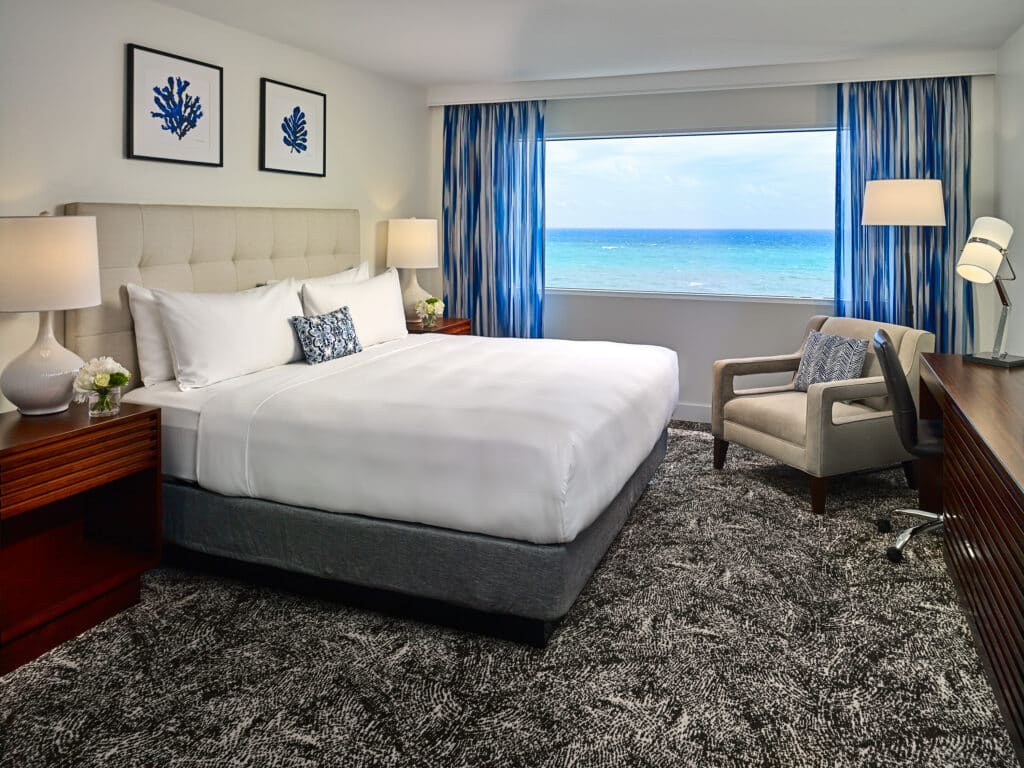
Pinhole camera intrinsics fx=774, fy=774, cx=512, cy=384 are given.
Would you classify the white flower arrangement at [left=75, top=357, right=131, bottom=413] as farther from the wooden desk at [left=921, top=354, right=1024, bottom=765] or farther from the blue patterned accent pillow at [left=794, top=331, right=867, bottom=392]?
the blue patterned accent pillow at [left=794, top=331, right=867, bottom=392]

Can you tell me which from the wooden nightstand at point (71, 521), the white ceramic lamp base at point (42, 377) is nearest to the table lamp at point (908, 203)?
the wooden nightstand at point (71, 521)

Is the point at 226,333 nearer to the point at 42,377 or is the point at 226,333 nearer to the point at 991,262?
the point at 42,377

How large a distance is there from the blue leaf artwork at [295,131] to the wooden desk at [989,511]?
3.61 m

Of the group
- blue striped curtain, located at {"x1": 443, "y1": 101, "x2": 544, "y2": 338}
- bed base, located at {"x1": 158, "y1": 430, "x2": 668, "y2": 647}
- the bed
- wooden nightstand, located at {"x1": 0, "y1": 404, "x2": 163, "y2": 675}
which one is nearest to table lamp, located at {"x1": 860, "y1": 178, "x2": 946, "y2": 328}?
the bed

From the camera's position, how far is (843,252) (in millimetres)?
5129

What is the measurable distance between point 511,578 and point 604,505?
18.7 inches

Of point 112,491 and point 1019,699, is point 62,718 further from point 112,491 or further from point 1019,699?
point 1019,699

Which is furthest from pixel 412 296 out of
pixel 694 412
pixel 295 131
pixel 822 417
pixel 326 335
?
pixel 822 417

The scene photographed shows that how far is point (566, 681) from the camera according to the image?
2.30m

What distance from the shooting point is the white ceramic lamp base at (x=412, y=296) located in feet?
18.7

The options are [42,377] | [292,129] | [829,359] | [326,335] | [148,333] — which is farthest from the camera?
[292,129]

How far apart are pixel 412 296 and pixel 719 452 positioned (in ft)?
8.27

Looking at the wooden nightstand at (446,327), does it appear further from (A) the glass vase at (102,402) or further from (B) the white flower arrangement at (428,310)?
(A) the glass vase at (102,402)

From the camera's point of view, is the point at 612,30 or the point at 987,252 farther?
the point at 612,30
